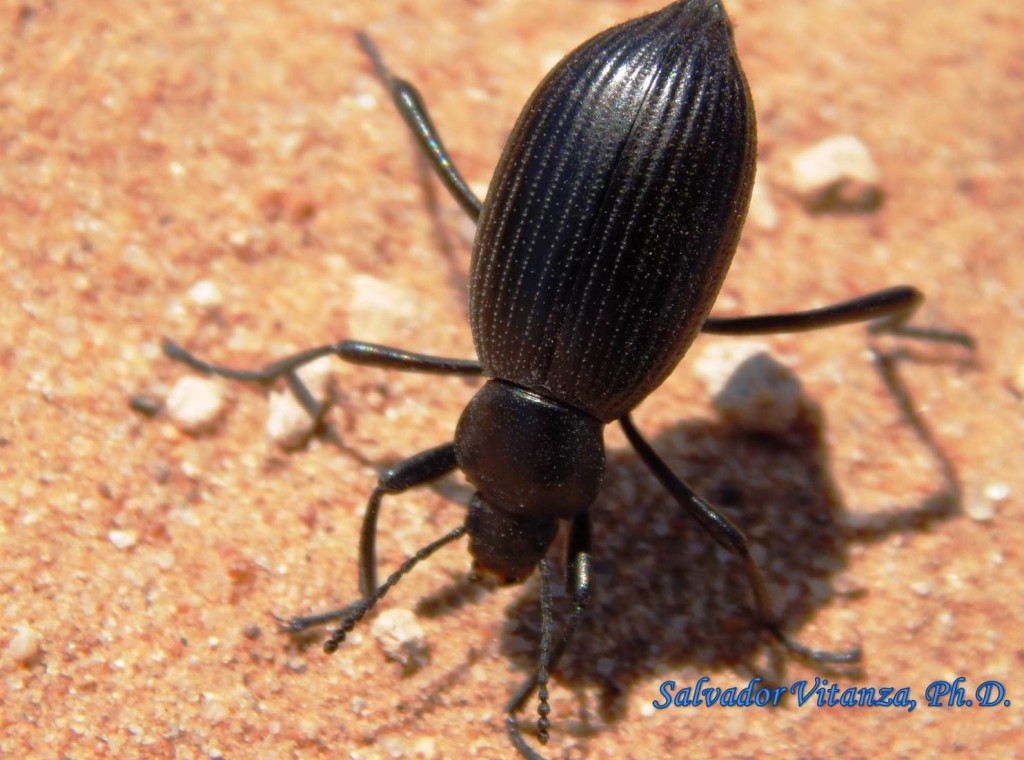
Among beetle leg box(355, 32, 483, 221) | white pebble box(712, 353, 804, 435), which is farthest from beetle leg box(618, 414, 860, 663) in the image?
beetle leg box(355, 32, 483, 221)

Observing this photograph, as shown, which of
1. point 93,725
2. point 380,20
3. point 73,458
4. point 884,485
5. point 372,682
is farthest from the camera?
point 380,20

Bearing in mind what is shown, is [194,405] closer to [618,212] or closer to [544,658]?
[544,658]

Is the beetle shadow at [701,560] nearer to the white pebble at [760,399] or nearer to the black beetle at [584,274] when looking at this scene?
the white pebble at [760,399]

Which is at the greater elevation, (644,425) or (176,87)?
(176,87)

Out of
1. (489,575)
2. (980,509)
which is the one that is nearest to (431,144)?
(489,575)

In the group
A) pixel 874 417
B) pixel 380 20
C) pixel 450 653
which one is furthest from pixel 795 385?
pixel 380 20

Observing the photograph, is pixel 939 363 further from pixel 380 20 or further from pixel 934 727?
pixel 380 20

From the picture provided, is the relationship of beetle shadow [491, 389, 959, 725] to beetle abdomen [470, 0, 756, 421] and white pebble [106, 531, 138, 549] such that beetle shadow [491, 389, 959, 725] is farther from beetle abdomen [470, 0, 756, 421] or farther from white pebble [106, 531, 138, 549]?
white pebble [106, 531, 138, 549]
